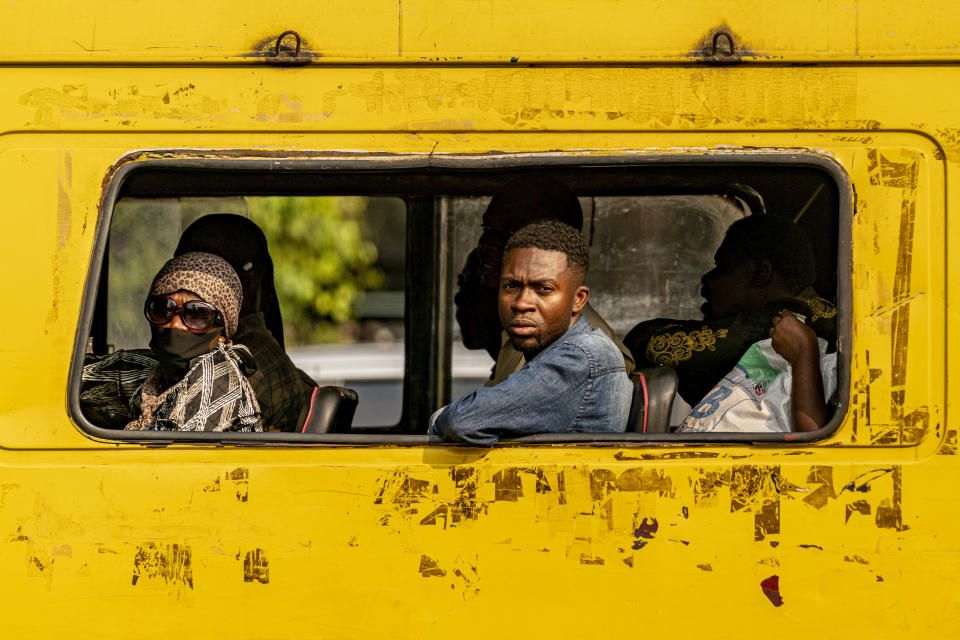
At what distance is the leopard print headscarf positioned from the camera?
101 inches

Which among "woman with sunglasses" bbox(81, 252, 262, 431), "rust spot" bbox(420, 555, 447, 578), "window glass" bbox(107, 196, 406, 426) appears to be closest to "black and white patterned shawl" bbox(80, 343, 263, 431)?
"woman with sunglasses" bbox(81, 252, 262, 431)

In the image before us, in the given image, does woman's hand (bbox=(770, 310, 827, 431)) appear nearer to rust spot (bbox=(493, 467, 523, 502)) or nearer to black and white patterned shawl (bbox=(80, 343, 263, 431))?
rust spot (bbox=(493, 467, 523, 502))

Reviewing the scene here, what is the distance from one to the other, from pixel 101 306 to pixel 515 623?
166 cm

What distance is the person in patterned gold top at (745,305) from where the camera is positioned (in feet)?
8.68

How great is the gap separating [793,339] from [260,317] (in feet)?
A: 5.56

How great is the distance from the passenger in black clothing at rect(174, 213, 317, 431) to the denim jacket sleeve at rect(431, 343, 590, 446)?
61 centimetres

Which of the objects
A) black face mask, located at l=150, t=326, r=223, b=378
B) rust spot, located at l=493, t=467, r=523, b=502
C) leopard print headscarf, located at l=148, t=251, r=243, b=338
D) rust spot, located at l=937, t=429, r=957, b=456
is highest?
leopard print headscarf, located at l=148, t=251, r=243, b=338

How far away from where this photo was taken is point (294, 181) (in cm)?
249

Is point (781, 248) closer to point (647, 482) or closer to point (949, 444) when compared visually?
point (949, 444)

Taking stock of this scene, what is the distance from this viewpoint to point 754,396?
2443 mm

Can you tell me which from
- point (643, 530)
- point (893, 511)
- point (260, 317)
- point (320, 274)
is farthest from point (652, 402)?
point (320, 274)

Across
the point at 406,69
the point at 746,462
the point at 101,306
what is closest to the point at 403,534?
the point at 746,462

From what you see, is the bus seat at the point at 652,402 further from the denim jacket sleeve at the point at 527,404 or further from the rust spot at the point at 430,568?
the rust spot at the point at 430,568

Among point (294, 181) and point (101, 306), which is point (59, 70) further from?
point (101, 306)
